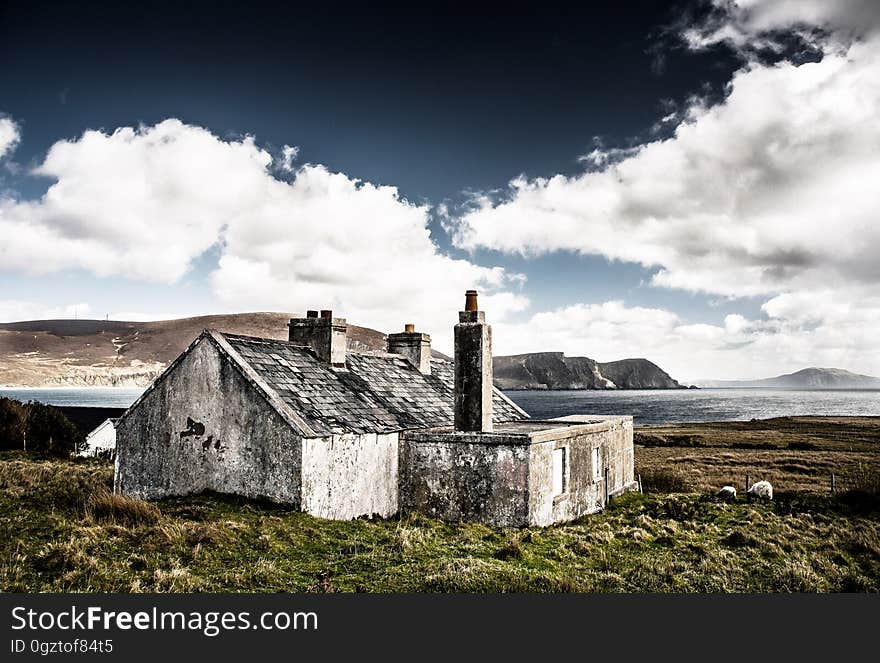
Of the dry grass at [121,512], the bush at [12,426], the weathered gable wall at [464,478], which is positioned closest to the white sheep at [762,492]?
the weathered gable wall at [464,478]

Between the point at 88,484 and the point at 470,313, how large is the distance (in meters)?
9.95

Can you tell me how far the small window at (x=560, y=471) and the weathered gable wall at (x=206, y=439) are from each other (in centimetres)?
660

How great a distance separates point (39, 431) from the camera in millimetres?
29516

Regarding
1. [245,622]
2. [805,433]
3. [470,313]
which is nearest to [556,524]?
[470,313]

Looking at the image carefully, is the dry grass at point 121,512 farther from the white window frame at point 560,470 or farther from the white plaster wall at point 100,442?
the white plaster wall at point 100,442

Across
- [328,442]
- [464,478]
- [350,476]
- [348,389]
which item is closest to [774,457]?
[464,478]

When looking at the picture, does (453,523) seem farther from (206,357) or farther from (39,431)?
(39,431)

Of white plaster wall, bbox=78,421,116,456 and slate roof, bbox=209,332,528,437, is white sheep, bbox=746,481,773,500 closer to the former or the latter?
slate roof, bbox=209,332,528,437

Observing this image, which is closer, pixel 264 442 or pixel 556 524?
pixel 264 442

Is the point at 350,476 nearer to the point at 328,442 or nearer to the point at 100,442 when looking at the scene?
the point at 328,442

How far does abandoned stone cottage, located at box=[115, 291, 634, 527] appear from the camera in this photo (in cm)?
1248

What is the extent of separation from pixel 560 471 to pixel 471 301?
491 centimetres

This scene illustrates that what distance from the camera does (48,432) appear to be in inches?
1176

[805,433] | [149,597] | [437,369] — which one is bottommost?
[805,433]
